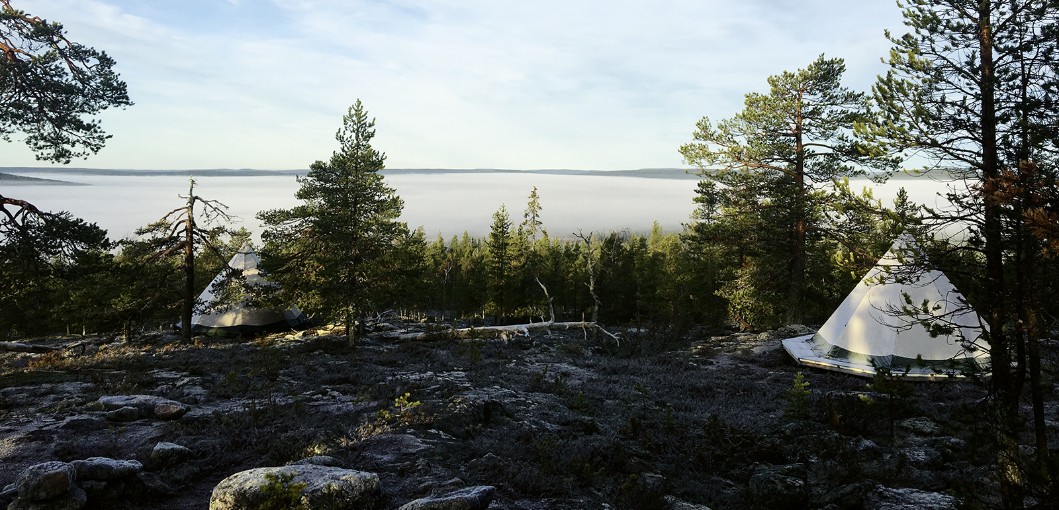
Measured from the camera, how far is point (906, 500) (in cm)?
718

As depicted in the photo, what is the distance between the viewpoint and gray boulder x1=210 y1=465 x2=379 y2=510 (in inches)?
224

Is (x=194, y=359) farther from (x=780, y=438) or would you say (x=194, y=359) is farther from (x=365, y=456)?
(x=780, y=438)

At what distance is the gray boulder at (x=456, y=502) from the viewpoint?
18.6 ft

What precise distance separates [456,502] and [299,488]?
5.75 feet

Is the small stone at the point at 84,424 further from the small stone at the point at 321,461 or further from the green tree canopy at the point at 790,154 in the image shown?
the green tree canopy at the point at 790,154

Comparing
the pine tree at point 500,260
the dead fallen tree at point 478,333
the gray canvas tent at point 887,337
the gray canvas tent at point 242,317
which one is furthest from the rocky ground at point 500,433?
the pine tree at point 500,260

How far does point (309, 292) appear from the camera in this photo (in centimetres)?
2086

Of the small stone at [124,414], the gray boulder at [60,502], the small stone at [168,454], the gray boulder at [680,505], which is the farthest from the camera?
the small stone at [124,414]

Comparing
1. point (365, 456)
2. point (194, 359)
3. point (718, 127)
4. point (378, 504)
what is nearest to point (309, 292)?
point (194, 359)

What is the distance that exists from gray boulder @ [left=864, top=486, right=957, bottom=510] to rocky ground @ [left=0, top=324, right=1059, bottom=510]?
3cm

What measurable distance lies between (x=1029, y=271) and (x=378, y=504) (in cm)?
943

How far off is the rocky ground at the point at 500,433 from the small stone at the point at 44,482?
0.15ft

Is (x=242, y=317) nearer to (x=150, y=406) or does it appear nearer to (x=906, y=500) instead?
(x=150, y=406)

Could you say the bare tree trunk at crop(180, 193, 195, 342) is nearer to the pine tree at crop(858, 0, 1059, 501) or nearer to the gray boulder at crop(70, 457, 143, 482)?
the gray boulder at crop(70, 457, 143, 482)
